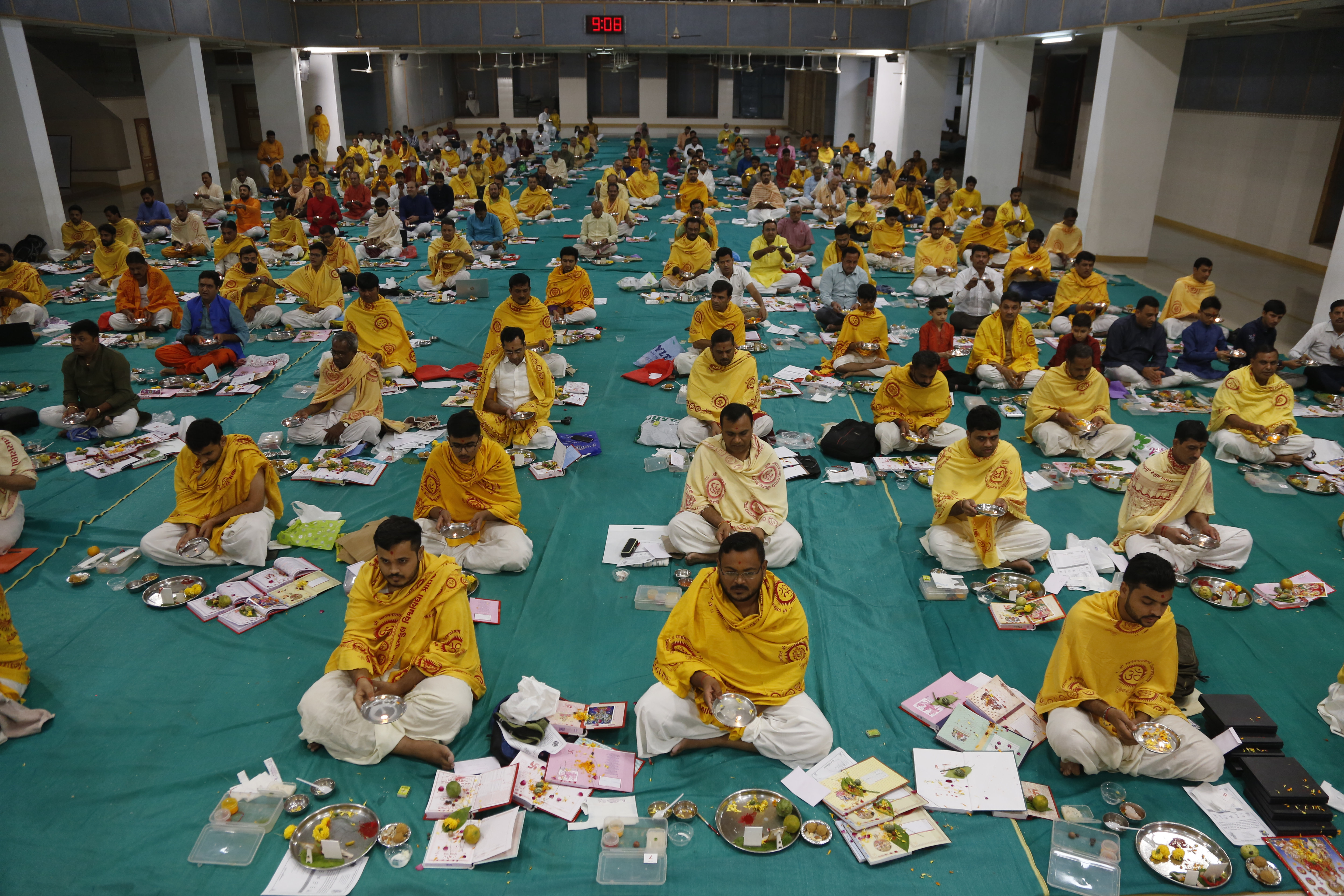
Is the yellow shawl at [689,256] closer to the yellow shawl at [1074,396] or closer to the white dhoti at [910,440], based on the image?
the white dhoti at [910,440]

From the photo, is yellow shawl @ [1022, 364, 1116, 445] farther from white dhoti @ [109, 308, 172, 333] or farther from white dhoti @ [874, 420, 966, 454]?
white dhoti @ [109, 308, 172, 333]

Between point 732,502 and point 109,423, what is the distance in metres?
6.32

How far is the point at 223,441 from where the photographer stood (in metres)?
6.46

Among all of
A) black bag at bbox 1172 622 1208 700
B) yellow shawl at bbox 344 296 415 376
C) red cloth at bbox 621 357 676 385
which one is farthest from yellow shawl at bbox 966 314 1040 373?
yellow shawl at bbox 344 296 415 376

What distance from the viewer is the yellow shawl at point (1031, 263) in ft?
43.4

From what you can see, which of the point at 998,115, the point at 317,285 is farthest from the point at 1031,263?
the point at 317,285

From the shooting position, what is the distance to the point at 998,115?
2120 centimetres

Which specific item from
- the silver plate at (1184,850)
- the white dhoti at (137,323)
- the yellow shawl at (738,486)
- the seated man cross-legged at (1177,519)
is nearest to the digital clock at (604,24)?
the white dhoti at (137,323)

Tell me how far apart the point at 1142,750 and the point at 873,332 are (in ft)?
21.1

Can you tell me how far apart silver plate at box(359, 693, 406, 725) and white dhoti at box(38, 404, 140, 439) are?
575 centimetres

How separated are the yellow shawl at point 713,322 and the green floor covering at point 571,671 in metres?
1.89

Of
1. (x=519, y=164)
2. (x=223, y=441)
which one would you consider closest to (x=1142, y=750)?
(x=223, y=441)

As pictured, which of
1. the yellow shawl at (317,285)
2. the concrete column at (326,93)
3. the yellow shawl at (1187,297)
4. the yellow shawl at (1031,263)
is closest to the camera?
the yellow shawl at (1187,297)

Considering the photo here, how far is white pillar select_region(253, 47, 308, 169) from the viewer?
2675 cm
